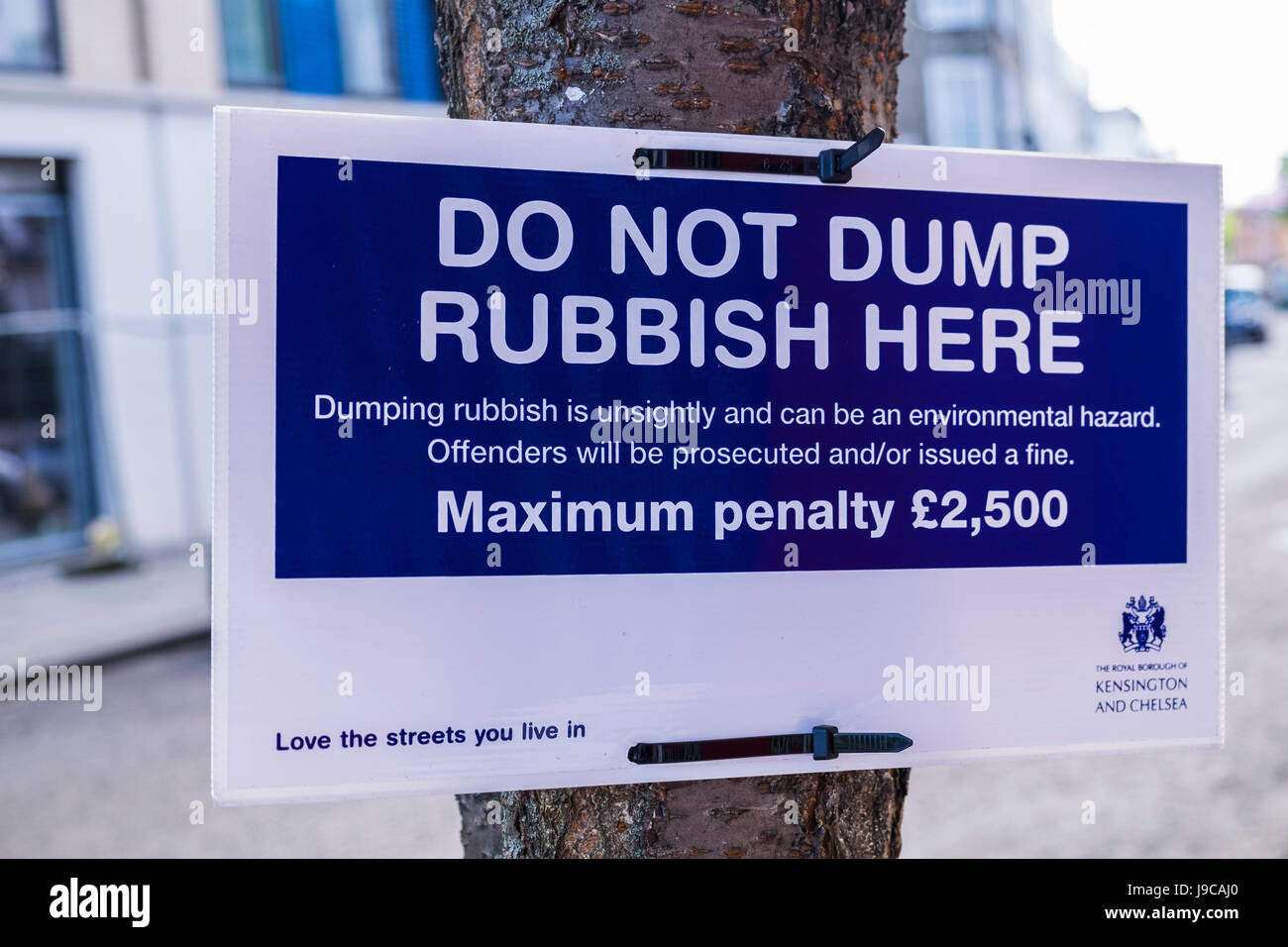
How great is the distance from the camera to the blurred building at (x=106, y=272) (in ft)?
37.7

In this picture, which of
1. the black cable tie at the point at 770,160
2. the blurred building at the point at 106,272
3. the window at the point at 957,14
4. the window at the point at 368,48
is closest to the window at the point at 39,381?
the blurred building at the point at 106,272

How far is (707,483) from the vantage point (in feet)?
5.81

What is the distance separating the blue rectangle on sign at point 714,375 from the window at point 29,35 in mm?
11832

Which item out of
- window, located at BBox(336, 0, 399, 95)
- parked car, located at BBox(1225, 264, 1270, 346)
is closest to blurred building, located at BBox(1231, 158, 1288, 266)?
parked car, located at BBox(1225, 264, 1270, 346)

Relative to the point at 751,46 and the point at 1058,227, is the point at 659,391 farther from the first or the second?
the point at 1058,227

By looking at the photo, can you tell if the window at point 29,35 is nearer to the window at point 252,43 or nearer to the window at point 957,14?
the window at point 252,43

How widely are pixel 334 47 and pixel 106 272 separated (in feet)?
12.4

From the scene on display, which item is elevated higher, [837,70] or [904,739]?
[837,70]

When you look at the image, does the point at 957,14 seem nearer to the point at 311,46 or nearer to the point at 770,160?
the point at 311,46

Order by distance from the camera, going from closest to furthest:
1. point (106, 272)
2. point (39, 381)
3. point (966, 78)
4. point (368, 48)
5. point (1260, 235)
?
point (39, 381) → point (106, 272) → point (368, 48) → point (966, 78) → point (1260, 235)

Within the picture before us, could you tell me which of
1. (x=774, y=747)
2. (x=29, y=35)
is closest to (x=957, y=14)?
(x=29, y=35)

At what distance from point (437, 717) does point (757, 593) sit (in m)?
0.51

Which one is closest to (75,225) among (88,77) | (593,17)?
(88,77)

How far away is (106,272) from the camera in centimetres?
1188
